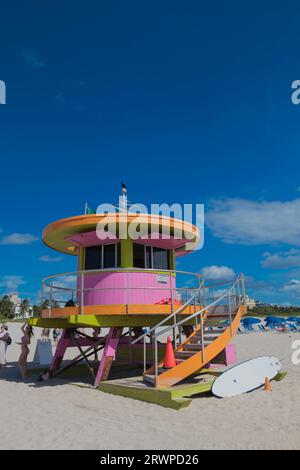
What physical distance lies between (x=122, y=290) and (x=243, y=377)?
438 centimetres

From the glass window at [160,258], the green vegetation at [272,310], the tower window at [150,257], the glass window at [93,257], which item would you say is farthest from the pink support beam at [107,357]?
the green vegetation at [272,310]

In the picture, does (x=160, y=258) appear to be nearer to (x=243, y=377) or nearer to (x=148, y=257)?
(x=148, y=257)

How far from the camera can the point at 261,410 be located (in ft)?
29.7

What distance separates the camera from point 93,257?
14273mm

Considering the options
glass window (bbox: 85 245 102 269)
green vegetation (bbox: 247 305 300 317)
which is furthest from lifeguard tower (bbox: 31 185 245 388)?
green vegetation (bbox: 247 305 300 317)

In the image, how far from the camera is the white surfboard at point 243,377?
10523mm

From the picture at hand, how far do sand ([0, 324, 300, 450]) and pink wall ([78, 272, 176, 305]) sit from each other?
2755 millimetres

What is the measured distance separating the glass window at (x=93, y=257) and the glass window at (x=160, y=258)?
1968 millimetres

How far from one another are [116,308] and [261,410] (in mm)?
4771

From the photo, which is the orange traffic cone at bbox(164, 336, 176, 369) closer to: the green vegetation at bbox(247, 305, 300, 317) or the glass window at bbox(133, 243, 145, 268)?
the glass window at bbox(133, 243, 145, 268)

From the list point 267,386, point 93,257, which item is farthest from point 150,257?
point 267,386

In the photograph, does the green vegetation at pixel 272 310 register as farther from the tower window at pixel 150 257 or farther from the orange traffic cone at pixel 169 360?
the orange traffic cone at pixel 169 360

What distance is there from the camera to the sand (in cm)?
675
